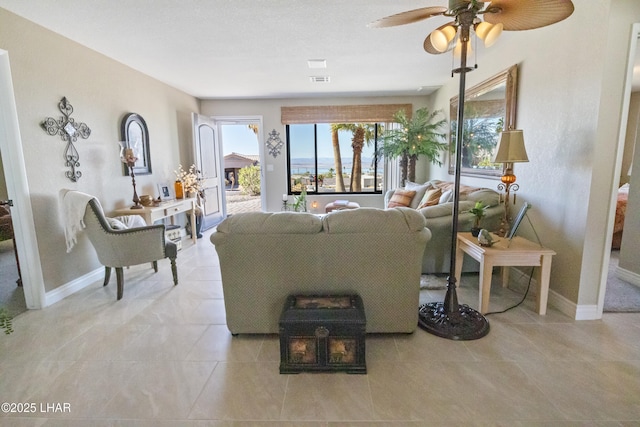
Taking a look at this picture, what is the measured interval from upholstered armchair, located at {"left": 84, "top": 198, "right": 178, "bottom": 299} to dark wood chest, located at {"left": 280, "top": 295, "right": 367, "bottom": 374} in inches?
71.3

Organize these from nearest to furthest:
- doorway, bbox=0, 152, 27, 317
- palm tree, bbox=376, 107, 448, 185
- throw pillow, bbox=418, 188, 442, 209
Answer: doorway, bbox=0, 152, 27, 317
throw pillow, bbox=418, 188, 442, 209
palm tree, bbox=376, 107, 448, 185

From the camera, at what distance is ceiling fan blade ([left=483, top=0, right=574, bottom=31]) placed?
54.9 inches

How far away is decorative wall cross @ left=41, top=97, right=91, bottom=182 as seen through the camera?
288 centimetres

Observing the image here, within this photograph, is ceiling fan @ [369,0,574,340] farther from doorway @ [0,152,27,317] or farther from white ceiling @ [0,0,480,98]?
doorway @ [0,152,27,317]

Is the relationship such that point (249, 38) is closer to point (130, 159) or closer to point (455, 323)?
point (130, 159)

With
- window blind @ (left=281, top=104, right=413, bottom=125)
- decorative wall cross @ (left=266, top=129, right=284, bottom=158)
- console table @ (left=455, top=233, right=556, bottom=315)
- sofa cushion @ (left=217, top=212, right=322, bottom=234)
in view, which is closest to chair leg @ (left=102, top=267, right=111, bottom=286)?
sofa cushion @ (left=217, top=212, right=322, bottom=234)

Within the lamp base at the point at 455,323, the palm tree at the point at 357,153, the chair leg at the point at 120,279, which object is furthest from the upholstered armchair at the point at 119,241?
the palm tree at the point at 357,153

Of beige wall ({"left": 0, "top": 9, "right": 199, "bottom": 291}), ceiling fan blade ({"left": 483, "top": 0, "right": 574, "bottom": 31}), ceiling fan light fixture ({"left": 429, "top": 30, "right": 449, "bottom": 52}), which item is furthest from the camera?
beige wall ({"left": 0, "top": 9, "right": 199, "bottom": 291})

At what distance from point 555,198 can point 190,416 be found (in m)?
2.95

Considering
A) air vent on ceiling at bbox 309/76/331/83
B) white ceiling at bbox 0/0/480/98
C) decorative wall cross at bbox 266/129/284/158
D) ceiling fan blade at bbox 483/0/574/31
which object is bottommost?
decorative wall cross at bbox 266/129/284/158

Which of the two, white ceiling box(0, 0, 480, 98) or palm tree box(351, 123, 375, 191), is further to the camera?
palm tree box(351, 123, 375, 191)

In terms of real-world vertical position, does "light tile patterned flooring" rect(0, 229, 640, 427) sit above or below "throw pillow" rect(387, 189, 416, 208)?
below

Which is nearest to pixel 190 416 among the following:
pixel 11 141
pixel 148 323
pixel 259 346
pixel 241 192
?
pixel 259 346

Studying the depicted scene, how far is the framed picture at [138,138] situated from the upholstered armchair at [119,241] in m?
1.26
